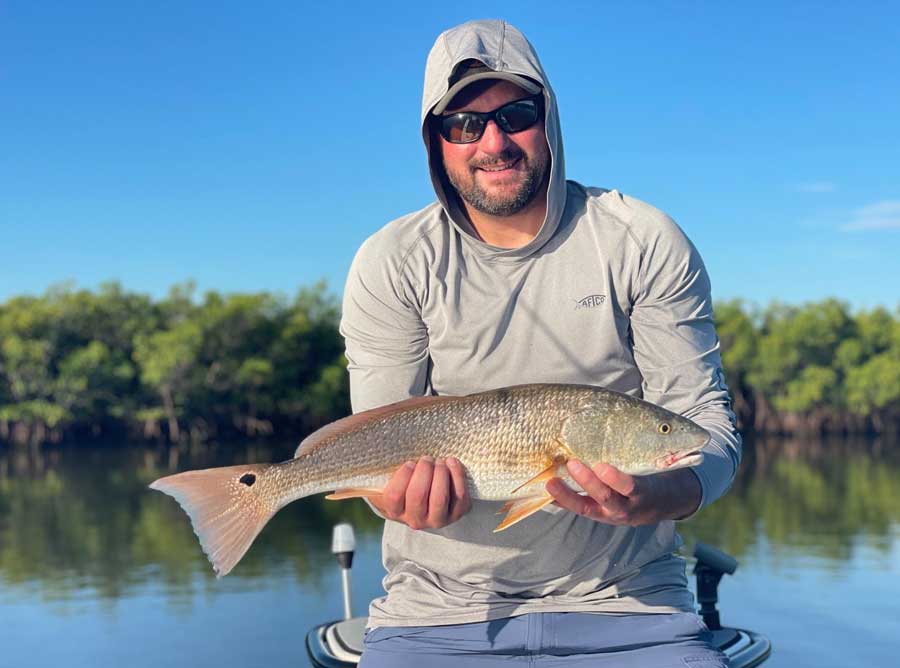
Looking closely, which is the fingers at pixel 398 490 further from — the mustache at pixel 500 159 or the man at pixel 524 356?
the mustache at pixel 500 159

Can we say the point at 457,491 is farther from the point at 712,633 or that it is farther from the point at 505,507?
the point at 712,633

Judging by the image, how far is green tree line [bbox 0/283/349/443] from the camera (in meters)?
51.2

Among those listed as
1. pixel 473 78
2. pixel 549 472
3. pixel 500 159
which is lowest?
pixel 549 472

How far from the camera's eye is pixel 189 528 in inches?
803

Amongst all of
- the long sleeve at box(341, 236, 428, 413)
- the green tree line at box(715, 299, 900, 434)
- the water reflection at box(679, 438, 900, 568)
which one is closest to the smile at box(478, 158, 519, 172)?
the long sleeve at box(341, 236, 428, 413)

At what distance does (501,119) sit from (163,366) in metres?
51.6

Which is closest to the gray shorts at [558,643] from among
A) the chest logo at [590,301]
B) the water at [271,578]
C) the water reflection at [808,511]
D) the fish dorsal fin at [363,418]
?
the fish dorsal fin at [363,418]

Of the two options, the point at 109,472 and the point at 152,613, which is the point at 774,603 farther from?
the point at 109,472

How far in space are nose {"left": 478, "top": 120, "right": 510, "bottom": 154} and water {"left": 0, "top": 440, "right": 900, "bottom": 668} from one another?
7.52m

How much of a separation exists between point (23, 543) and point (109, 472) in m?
16.8

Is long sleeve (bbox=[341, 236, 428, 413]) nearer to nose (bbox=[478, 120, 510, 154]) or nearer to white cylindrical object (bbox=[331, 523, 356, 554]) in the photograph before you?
nose (bbox=[478, 120, 510, 154])

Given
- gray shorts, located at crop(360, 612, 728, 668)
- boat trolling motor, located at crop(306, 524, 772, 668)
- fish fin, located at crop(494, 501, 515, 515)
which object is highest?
fish fin, located at crop(494, 501, 515, 515)

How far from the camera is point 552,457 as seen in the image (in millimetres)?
2818

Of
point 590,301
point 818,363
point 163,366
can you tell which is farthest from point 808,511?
point 818,363
